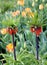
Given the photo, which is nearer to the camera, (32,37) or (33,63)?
(33,63)

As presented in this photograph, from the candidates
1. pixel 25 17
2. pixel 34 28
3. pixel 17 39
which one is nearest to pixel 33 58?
pixel 34 28

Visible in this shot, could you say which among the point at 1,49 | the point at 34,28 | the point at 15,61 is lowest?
the point at 1,49

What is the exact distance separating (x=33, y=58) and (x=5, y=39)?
1.01 meters

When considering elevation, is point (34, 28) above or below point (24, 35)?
above

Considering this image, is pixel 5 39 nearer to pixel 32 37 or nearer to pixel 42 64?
pixel 32 37

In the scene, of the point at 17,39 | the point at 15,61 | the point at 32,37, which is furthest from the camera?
the point at 17,39

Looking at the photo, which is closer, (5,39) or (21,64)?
(21,64)

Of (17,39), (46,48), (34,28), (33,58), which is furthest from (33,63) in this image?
(17,39)

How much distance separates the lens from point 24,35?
2.88 meters

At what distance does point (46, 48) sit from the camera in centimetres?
245

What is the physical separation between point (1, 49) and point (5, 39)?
0.45ft

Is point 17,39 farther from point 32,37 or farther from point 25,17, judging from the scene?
point 25,17

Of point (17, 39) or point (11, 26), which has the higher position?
point (11, 26)

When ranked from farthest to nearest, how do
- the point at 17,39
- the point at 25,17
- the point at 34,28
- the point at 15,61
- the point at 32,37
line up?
the point at 25,17
the point at 17,39
the point at 32,37
the point at 15,61
the point at 34,28
